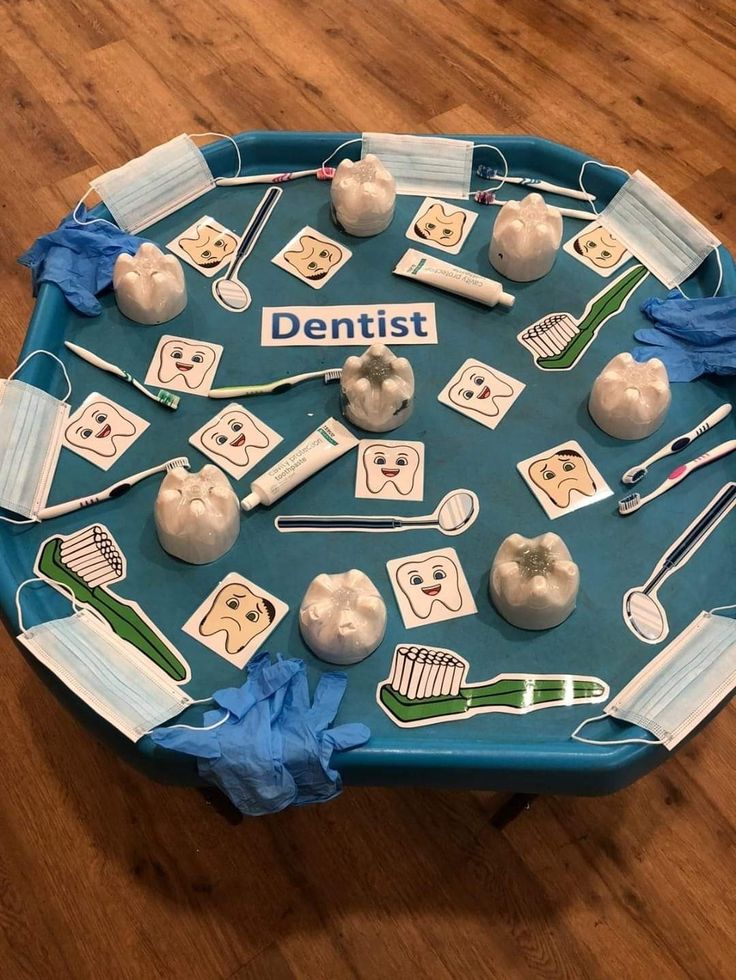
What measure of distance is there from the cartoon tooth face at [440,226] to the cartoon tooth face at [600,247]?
168 millimetres

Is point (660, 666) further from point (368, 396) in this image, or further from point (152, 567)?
point (152, 567)

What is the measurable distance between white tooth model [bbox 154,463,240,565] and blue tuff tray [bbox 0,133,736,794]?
0.08 feet

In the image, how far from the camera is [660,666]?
3.07ft

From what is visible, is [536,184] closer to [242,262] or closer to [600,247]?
[600,247]

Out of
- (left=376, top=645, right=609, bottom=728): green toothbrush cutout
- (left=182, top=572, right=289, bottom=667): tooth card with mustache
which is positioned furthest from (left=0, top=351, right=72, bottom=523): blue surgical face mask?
(left=376, top=645, right=609, bottom=728): green toothbrush cutout

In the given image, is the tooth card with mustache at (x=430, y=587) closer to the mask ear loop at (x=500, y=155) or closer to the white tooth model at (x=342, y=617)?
the white tooth model at (x=342, y=617)

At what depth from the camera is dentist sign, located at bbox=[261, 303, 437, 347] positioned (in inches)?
46.6

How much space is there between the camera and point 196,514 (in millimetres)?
959

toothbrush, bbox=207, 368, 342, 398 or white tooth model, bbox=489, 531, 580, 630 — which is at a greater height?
white tooth model, bbox=489, 531, 580, 630

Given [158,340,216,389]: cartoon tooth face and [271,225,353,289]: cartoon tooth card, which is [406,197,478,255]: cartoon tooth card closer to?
[271,225,353,289]: cartoon tooth card

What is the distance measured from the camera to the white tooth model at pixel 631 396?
107 centimetres

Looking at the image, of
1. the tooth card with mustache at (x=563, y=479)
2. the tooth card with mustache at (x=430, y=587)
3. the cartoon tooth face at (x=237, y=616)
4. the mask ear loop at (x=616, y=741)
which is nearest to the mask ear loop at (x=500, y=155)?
the tooth card with mustache at (x=563, y=479)

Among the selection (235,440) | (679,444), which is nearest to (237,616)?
(235,440)

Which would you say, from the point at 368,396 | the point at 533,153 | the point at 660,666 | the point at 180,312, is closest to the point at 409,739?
the point at 660,666
